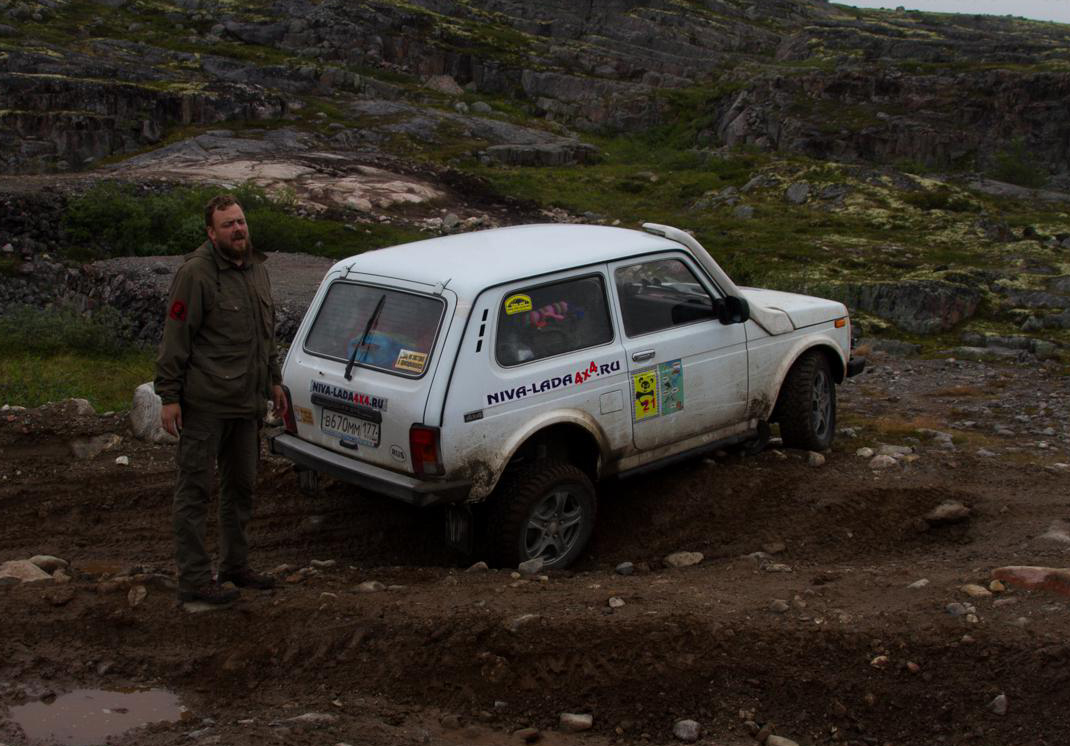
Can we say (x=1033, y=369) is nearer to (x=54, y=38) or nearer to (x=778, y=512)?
(x=778, y=512)

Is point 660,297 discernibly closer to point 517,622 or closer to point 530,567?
point 530,567

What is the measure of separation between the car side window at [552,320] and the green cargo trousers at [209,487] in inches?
55.9

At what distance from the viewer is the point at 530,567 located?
5.84 meters

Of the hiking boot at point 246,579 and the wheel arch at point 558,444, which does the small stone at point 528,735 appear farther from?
the hiking boot at point 246,579

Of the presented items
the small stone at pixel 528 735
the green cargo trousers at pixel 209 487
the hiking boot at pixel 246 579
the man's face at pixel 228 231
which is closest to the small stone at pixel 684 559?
the small stone at pixel 528 735

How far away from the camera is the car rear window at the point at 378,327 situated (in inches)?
227

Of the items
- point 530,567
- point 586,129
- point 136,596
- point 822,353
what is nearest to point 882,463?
point 822,353

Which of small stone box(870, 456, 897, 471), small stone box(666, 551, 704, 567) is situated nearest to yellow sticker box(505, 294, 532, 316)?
small stone box(666, 551, 704, 567)

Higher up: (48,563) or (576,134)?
(576,134)

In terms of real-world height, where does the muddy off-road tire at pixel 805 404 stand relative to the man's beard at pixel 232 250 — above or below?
below

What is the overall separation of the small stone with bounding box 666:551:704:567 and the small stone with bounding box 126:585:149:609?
286cm

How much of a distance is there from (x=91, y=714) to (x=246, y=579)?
3.87 ft

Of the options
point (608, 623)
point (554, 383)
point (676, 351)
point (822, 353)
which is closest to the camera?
point (608, 623)

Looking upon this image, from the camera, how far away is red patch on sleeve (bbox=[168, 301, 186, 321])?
16.4 feet
